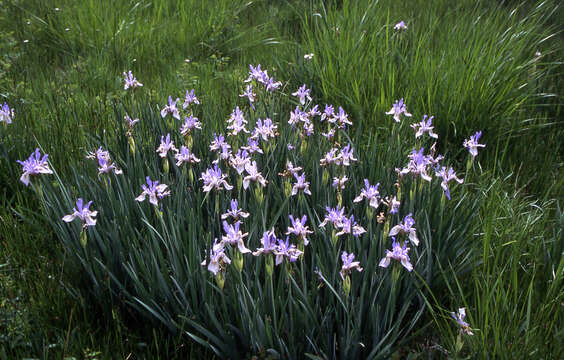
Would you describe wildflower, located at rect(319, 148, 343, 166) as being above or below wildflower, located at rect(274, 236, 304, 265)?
above

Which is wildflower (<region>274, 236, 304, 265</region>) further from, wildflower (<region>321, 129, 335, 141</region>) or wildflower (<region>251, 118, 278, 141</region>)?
wildflower (<region>321, 129, 335, 141</region>)

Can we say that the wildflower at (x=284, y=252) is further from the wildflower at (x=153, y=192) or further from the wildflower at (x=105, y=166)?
the wildflower at (x=105, y=166)

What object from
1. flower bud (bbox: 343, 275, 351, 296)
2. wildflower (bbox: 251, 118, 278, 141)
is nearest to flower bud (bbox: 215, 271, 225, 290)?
flower bud (bbox: 343, 275, 351, 296)

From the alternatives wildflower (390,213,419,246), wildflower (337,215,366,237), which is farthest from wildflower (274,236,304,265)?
wildflower (390,213,419,246)

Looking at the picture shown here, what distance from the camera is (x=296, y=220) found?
1.53 metres

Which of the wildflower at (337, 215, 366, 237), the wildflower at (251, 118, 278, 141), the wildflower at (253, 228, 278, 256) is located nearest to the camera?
the wildflower at (253, 228, 278, 256)

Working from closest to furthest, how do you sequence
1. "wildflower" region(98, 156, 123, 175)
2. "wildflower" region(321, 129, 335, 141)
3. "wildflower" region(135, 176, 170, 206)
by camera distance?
"wildflower" region(135, 176, 170, 206), "wildflower" region(98, 156, 123, 175), "wildflower" region(321, 129, 335, 141)

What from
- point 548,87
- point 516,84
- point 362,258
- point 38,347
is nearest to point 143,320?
point 38,347

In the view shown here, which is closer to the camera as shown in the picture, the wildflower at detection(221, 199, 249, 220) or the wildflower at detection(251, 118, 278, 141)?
the wildflower at detection(221, 199, 249, 220)

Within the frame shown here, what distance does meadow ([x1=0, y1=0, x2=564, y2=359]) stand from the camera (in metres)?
1.50

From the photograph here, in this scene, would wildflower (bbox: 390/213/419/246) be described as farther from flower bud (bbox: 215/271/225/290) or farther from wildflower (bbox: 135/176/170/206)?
wildflower (bbox: 135/176/170/206)

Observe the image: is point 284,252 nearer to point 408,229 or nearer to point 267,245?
point 267,245

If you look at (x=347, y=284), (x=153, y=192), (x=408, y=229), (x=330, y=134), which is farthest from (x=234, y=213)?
(x=330, y=134)

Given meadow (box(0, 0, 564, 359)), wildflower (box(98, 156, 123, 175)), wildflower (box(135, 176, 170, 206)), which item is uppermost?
wildflower (box(98, 156, 123, 175))
